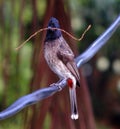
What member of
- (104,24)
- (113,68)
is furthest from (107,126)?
(104,24)

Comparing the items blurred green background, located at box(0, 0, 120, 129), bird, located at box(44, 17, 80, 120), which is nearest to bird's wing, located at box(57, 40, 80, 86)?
bird, located at box(44, 17, 80, 120)

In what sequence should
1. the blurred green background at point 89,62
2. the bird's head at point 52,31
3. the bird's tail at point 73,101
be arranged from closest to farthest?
1. the bird's head at point 52,31
2. the bird's tail at point 73,101
3. the blurred green background at point 89,62

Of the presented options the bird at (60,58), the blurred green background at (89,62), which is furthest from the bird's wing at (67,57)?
the blurred green background at (89,62)

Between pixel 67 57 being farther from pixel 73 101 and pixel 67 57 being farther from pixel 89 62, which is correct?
pixel 89 62

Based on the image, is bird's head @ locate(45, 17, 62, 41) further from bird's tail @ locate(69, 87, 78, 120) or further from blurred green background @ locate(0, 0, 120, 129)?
blurred green background @ locate(0, 0, 120, 129)

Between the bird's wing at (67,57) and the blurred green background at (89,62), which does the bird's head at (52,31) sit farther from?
the blurred green background at (89,62)

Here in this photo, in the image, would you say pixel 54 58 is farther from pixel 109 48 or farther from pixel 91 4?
pixel 109 48
